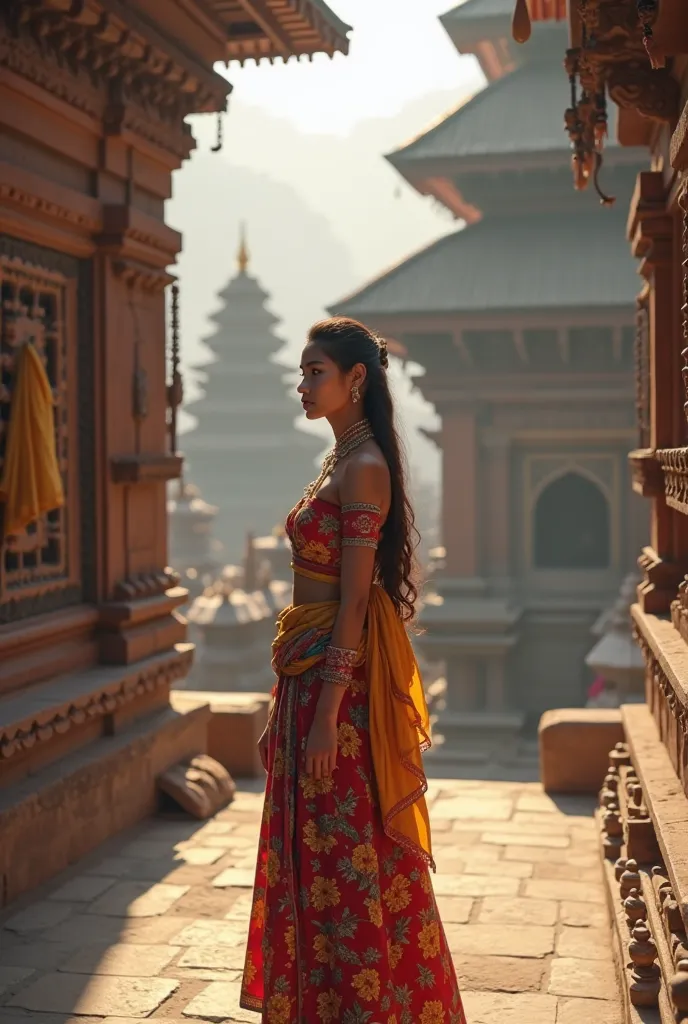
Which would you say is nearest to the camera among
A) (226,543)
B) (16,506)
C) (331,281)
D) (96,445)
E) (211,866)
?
(16,506)

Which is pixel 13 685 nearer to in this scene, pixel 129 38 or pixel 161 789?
pixel 161 789

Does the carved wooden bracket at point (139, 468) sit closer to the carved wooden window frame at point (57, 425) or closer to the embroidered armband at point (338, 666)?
the carved wooden window frame at point (57, 425)

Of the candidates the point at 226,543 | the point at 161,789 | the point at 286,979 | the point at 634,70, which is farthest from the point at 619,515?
the point at 226,543

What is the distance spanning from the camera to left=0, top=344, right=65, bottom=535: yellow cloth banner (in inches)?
219

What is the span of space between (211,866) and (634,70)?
12.4 feet

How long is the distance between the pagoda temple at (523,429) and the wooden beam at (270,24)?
7.72 meters

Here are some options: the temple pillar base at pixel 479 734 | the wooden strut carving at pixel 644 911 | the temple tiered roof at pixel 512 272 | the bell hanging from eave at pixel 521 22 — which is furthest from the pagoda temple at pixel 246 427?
the bell hanging from eave at pixel 521 22

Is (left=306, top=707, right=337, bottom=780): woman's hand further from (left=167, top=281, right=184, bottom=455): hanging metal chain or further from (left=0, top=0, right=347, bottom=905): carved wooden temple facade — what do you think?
(left=167, top=281, right=184, bottom=455): hanging metal chain

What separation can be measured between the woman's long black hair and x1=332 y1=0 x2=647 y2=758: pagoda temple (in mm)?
11549

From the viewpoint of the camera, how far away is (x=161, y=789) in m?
6.96

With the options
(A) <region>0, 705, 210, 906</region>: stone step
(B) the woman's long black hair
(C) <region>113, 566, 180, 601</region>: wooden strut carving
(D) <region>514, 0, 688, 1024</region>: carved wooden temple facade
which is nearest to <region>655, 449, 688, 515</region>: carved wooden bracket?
(D) <region>514, 0, 688, 1024</region>: carved wooden temple facade

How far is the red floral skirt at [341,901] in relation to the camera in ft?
11.8

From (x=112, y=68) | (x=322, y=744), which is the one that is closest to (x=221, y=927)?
(x=322, y=744)

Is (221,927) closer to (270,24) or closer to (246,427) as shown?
(270,24)
